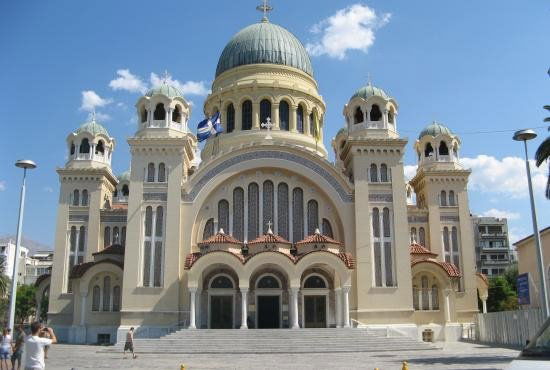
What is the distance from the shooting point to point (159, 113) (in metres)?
40.5

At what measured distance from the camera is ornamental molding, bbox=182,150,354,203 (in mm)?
38688

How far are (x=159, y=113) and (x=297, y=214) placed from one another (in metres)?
11.6

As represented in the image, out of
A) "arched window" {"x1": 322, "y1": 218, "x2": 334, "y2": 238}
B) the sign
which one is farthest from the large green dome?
the sign

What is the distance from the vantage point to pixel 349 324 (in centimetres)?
3519

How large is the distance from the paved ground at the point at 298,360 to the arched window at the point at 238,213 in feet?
36.8

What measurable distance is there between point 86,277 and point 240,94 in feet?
57.3

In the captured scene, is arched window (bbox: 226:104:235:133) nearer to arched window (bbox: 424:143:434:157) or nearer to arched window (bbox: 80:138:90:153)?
arched window (bbox: 80:138:90:153)

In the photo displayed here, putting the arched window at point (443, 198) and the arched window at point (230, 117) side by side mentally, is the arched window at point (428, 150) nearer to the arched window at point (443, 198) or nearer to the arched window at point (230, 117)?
the arched window at point (443, 198)

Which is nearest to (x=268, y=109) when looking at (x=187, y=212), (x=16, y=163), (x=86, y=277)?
(x=187, y=212)

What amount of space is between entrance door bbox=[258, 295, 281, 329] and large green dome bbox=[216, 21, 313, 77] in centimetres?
1925

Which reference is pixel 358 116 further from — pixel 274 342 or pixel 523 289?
pixel 274 342

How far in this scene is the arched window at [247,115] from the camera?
148 feet

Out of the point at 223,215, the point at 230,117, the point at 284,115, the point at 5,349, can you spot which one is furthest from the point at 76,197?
the point at 5,349

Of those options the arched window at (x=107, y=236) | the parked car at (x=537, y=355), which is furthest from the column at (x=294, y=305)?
the parked car at (x=537, y=355)
